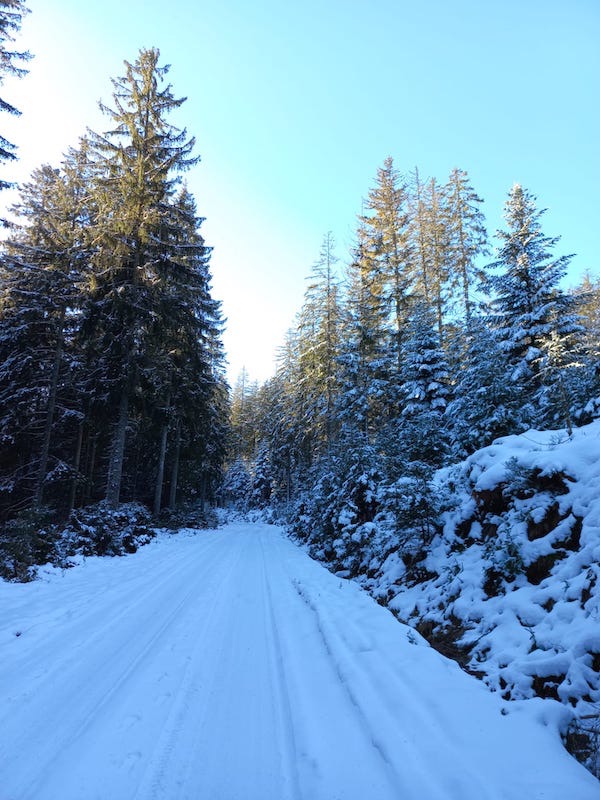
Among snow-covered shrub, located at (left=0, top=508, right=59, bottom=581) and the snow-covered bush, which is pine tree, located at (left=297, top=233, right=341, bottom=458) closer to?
the snow-covered bush

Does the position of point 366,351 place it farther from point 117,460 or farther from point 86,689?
point 86,689

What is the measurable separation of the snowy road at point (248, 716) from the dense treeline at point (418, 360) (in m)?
3.49

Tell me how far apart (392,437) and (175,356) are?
1127cm

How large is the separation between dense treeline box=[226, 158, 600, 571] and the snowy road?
11.5 feet

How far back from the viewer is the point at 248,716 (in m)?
3.24

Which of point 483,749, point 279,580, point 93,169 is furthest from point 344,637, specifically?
point 93,169

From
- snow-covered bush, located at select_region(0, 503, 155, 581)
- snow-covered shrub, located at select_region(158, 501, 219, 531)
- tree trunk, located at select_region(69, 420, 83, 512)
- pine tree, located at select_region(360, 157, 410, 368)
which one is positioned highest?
pine tree, located at select_region(360, 157, 410, 368)

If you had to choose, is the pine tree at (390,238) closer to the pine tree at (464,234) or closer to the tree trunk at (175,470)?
the pine tree at (464,234)

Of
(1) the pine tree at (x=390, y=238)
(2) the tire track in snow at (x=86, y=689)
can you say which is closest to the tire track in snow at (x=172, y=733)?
(2) the tire track in snow at (x=86, y=689)

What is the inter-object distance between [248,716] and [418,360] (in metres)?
13.4

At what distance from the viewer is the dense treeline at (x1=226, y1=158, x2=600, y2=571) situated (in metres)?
9.49

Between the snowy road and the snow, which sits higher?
the snow

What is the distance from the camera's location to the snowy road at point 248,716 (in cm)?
248

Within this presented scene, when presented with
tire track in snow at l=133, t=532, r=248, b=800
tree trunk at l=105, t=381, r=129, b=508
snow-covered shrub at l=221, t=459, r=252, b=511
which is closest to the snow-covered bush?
tree trunk at l=105, t=381, r=129, b=508
